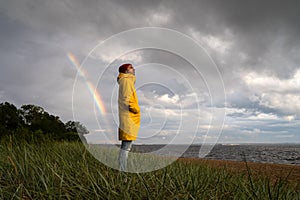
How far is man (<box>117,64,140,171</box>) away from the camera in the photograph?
4426mm

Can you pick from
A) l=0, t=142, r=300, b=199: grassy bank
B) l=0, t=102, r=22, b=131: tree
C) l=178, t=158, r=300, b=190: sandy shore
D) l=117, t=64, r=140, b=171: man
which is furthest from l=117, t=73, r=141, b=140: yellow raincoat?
l=0, t=102, r=22, b=131: tree

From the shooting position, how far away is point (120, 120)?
4.53 m

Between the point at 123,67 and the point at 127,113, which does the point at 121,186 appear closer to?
the point at 127,113

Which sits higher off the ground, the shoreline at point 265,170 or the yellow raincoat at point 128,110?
the yellow raincoat at point 128,110

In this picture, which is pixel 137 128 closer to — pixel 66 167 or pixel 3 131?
pixel 66 167

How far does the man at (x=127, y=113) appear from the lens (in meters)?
4.43

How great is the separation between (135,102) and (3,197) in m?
2.37

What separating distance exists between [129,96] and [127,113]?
0.30 meters

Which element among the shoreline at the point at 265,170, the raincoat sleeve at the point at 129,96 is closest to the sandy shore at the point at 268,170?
the shoreline at the point at 265,170

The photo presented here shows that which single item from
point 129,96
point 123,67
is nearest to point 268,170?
point 129,96

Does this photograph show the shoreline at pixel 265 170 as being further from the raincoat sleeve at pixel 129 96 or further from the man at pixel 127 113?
the raincoat sleeve at pixel 129 96

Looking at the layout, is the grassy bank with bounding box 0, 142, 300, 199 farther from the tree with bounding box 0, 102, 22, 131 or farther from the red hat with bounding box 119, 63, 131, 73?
the tree with bounding box 0, 102, 22, 131

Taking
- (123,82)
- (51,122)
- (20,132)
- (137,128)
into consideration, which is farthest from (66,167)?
(51,122)

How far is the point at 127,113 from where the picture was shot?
4473 millimetres
